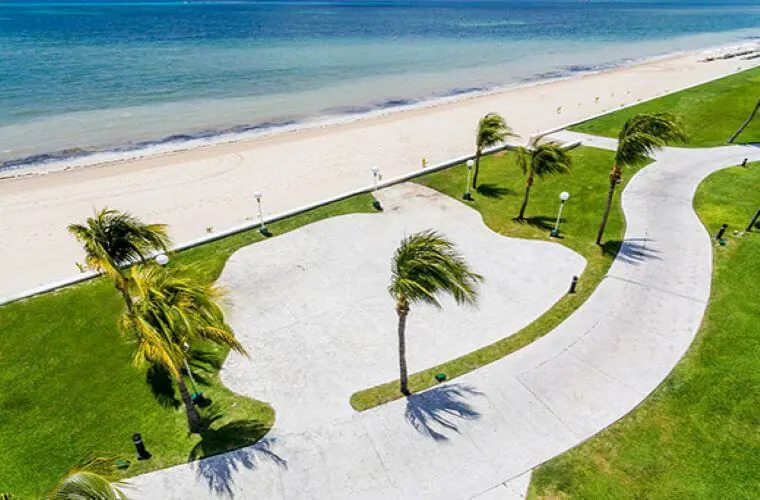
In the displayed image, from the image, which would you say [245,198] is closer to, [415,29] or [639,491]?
[639,491]

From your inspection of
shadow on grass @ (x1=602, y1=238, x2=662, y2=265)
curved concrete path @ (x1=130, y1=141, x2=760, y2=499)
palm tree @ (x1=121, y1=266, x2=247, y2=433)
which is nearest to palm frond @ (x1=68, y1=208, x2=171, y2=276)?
palm tree @ (x1=121, y1=266, x2=247, y2=433)

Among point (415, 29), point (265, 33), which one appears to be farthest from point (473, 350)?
point (415, 29)

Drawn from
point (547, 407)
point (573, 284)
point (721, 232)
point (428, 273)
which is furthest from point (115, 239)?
point (721, 232)

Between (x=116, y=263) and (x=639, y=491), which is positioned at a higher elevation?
(x=116, y=263)

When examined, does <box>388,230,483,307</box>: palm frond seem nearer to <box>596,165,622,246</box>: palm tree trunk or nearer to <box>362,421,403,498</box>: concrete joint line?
<box>362,421,403,498</box>: concrete joint line

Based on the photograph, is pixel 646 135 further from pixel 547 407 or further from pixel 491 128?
pixel 547 407

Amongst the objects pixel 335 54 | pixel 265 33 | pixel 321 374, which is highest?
pixel 265 33

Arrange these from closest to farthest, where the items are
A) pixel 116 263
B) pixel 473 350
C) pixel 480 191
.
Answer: pixel 116 263 < pixel 473 350 < pixel 480 191
